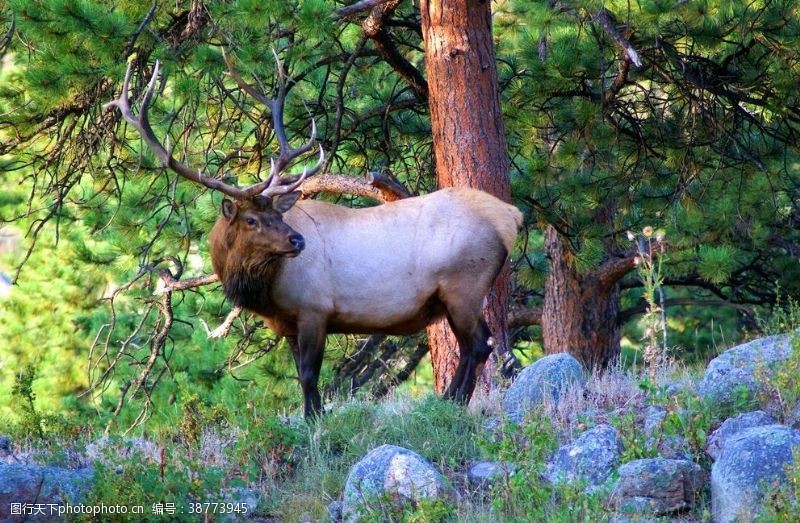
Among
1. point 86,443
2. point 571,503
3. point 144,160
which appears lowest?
point 571,503

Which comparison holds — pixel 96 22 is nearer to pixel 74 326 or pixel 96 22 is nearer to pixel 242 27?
pixel 242 27

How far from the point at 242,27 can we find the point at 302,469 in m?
3.39

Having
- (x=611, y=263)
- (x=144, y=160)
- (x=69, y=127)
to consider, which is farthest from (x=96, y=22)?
(x=611, y=263)

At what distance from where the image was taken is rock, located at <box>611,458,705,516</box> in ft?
19.9

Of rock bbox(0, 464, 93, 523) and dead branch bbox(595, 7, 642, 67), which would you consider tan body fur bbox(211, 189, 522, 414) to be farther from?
rock bbox(0, 464, 93, 523)

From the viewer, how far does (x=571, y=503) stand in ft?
19.2

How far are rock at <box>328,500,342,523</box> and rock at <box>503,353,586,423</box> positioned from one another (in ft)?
4.62

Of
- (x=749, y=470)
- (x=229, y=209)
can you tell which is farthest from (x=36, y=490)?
(x=749, y=470)

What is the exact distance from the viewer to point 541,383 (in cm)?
788

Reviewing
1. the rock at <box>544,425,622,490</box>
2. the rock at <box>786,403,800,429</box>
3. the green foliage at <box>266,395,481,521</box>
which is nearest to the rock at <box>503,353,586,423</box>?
the green foliage at <box>266,395,481,521</box>

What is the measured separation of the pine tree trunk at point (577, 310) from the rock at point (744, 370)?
5847mm

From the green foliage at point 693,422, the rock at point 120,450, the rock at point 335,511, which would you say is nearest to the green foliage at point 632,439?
Answer: the green foliage at point 693,422

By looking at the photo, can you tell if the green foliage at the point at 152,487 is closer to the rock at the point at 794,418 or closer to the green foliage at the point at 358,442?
the green foliage at the point at 358,442

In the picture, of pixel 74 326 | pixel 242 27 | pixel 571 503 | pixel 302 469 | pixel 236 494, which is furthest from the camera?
pixel 74 326
